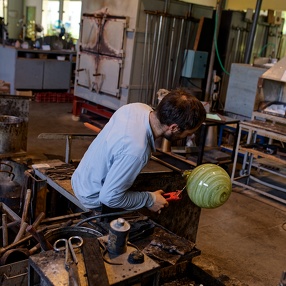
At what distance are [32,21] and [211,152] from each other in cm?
751

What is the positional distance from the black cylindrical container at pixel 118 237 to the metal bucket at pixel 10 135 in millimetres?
2324

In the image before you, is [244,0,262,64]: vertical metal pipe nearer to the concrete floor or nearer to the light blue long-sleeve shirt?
the concrete floor

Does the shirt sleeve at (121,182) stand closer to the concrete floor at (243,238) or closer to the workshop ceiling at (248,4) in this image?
the concrete floor at (243,238)

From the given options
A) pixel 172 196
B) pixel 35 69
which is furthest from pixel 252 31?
pixel 172 196

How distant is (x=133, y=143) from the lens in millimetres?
1728

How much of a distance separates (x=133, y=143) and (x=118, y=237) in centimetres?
40

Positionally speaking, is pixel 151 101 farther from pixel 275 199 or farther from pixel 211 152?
pixel 275 199

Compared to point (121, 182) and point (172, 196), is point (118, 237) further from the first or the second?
point (172, 196)

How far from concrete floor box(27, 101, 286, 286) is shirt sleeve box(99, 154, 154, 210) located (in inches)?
22.2

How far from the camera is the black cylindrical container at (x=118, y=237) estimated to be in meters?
1.57

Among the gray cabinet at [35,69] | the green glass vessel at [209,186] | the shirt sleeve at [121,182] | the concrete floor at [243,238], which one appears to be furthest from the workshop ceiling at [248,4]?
the shirt sleeve at [121,182]

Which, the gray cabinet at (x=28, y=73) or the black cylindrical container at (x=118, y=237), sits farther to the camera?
the gray cabinet at (x=28, y=73)

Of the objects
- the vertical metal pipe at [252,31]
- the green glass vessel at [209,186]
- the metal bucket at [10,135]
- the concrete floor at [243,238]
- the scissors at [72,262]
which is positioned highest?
the vertical metal pipe at [252,31]

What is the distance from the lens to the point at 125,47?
548 centimetres
